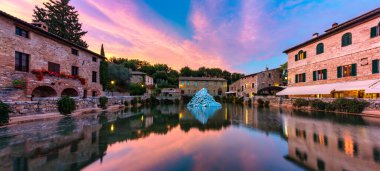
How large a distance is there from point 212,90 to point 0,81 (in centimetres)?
4002

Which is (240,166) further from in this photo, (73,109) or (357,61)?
(357,61)

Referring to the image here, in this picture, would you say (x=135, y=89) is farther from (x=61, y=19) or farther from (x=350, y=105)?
(x=350, y=105)

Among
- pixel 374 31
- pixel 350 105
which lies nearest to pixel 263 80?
pixel 374 31

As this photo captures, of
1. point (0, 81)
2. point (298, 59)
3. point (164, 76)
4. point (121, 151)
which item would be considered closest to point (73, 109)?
point (0, 81)

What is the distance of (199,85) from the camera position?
148ft

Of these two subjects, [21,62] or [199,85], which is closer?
[21,62]

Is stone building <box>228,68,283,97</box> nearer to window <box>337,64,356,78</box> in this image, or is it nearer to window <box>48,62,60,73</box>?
window <box>337,64,356,78</box>

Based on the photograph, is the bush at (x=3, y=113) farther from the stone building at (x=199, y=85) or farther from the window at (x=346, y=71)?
the stone building at (x=199, y=85)

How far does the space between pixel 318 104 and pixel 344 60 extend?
219 inches

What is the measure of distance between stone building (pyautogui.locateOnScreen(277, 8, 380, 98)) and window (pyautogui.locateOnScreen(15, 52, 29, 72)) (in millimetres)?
29029

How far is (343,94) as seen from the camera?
17.8 meters

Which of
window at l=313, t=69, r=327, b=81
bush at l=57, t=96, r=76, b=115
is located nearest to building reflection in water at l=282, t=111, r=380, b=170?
window at l=313, t=69, r=327, b=81

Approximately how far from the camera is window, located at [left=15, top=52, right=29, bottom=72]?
13.2 m

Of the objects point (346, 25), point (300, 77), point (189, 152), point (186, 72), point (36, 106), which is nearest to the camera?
point (189, 152)
